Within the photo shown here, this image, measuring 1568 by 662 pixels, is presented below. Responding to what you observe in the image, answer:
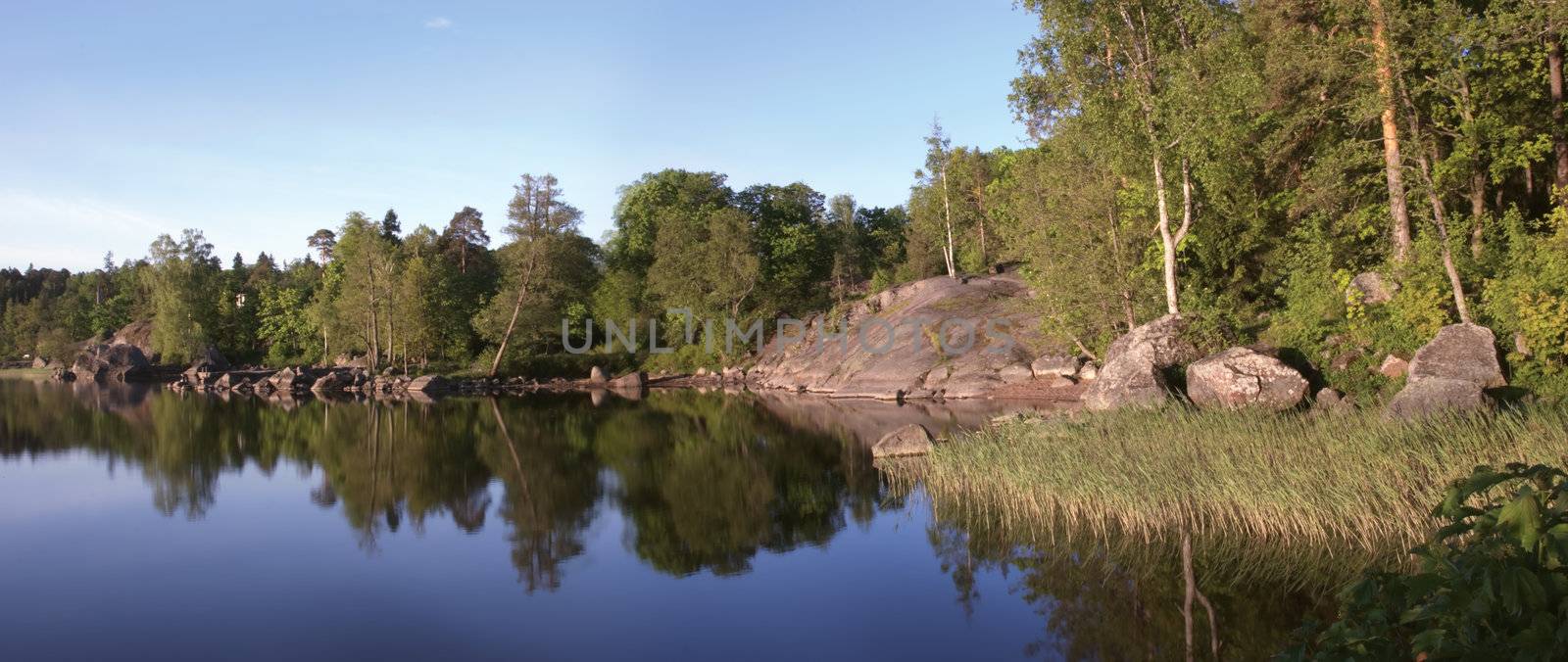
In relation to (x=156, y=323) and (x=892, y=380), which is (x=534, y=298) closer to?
(x=892, y=380)

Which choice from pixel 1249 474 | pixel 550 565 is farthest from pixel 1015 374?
pixel 550 565

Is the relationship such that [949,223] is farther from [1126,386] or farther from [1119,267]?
[1126,386]

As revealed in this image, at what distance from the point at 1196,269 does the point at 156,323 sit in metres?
73.9

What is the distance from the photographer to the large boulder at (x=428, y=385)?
49938mm

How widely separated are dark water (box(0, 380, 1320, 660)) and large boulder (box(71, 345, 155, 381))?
49.4m

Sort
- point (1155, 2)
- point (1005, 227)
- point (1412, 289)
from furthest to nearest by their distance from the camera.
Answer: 1. point (1005, 227)
2. point (1155, 2)
3. point (1412, 289)

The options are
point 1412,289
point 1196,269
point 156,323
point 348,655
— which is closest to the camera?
point 348,655

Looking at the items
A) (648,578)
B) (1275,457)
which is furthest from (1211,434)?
(648,578)

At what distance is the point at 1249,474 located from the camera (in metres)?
12.3

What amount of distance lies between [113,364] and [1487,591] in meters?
83.5

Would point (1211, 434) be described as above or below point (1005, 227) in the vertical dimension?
below

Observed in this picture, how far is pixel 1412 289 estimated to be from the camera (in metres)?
19.3

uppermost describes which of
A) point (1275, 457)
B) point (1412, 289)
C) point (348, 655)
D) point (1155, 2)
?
point (1155, 2)

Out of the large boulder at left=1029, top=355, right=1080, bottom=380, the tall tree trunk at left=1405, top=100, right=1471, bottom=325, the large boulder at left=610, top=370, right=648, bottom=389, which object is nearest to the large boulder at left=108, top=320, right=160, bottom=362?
the large boulder at left=610, top=370, right=648, bottom=389
